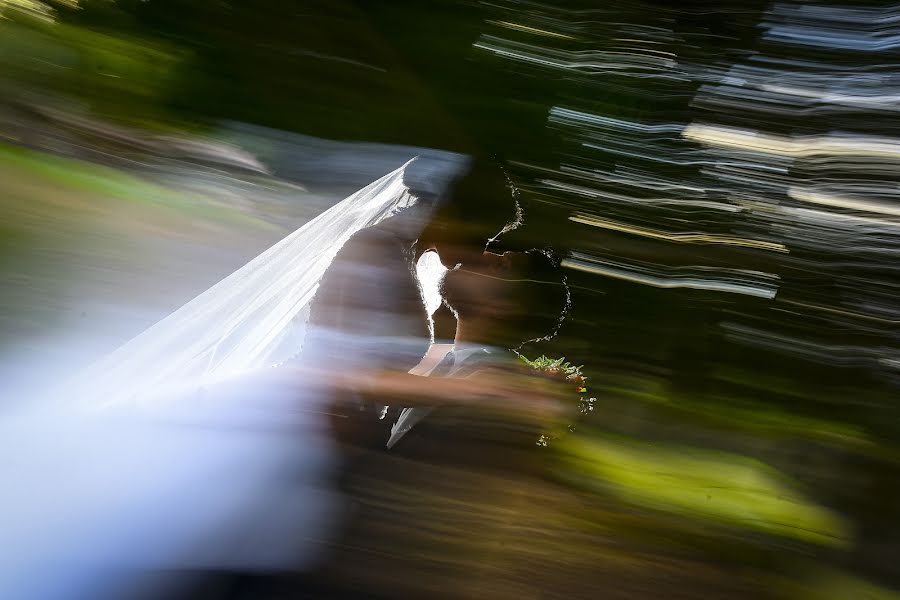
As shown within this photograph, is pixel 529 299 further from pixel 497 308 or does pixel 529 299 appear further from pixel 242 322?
pixel 242 322

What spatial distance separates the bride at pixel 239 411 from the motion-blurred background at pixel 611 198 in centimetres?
4

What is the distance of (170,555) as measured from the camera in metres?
0.58

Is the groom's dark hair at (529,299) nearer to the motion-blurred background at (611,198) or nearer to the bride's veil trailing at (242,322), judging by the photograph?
the motion-blurred background at (611,198)

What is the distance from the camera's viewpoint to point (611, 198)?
0.72 m

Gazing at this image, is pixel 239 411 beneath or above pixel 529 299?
beneath

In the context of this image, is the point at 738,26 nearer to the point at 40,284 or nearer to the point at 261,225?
the point at 261,225

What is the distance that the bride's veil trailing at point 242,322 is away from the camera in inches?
23.5

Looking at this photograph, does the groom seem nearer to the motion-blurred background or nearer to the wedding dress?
the motion-blurred background

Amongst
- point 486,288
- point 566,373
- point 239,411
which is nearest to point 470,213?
point 486,288

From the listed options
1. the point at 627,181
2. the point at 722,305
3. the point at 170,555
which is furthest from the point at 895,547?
the point at 170,555

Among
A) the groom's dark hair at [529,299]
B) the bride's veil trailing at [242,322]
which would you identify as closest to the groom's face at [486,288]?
the groom's dark hair at [529,299]

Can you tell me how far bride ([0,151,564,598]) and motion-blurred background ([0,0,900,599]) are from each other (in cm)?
4

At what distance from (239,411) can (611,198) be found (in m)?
0.49

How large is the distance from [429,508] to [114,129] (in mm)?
533
